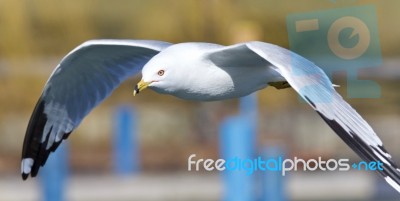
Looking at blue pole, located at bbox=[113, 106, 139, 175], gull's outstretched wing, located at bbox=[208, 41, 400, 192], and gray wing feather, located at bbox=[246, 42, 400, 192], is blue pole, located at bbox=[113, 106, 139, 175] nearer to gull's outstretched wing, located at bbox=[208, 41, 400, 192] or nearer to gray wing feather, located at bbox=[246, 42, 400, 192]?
gull's outstretched wing, located at bbox=[208, 41, 400, 192]

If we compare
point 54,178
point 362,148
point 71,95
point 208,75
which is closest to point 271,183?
point 54,178

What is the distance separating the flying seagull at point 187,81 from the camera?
3.06 m

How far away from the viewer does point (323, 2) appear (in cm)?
559

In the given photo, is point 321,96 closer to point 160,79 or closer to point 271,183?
point 160,79

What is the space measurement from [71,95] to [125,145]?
4332 mm

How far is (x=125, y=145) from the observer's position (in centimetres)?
853

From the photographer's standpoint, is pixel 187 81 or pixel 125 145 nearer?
pixel 187 81

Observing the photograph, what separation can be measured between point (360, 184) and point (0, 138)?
9.60ft

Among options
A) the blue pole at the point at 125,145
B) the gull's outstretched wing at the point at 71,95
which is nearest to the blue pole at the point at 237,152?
the gull's outstretched wing at the point at 71,95

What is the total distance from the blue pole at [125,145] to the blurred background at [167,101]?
11 centimetres

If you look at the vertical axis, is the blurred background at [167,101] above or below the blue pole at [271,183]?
above

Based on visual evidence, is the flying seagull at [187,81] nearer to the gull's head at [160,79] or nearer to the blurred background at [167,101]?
the gull's head at [160,79]

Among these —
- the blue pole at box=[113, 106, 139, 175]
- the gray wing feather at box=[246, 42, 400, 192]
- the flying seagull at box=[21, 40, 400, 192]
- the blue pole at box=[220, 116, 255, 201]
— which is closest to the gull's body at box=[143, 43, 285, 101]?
the flying seagull at box=[21, 40, 400, 192]

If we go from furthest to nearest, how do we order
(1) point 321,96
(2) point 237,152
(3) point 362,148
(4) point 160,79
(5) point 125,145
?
(5) point 125,145, (2) point 237,152, (4) point 160,79, (1) point 321,96, (3) point 362,148
